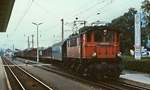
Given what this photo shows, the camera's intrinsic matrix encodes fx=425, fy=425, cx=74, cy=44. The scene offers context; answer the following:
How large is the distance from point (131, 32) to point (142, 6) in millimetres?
63499

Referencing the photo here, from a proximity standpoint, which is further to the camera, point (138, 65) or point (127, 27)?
point (127, 27)

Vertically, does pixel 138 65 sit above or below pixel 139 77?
above

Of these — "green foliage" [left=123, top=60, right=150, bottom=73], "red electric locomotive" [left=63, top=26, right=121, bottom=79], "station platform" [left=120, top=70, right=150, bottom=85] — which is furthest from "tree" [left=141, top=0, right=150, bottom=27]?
"red electric locomotive" [left=63, top=26, right=121, bottom=79]

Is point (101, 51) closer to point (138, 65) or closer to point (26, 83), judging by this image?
point (26, 83)

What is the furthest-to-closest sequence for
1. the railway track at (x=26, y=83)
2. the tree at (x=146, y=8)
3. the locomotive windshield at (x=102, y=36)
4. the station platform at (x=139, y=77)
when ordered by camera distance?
the tree at (x=146, y=8), the locomotive windshield at (x=102, y=36), the station platform at (x=139, y=77), the railway track at (x=26, y=83)

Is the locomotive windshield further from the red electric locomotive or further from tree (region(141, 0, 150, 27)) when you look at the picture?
tree (region(141, 0, 150, 27))

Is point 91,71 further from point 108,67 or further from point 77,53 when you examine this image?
point 77,53

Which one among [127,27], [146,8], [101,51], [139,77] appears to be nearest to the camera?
[101,51]

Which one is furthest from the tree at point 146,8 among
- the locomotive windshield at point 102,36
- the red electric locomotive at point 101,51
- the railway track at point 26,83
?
the railway track at point 26,83

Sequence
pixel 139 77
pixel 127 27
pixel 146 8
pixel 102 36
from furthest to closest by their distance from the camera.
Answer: pixel 127 27 → pixel 146 8 → pixel 139 77 → pixel 102 36

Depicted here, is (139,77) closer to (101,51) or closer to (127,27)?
(101,51)

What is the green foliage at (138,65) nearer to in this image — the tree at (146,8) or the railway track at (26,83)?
the tree at (146,8)

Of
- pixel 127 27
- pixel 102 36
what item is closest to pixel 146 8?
pixel 102 36

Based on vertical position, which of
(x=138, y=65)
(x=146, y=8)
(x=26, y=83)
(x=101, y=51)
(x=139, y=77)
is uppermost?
(x=146, y=8)
